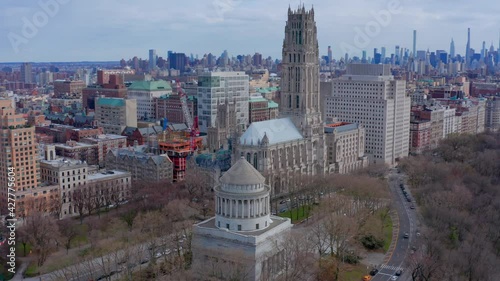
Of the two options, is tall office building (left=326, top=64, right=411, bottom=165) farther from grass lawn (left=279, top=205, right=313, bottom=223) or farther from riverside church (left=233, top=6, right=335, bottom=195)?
grass lawn (left=279, top=205, right=313, bottom=223)

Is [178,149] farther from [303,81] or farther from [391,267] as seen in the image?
[391,267]

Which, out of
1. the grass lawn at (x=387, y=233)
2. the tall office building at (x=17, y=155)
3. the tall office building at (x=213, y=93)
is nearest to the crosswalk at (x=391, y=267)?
the grass lawn at (x=387, y=233)

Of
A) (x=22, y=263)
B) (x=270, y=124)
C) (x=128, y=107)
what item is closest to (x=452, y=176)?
(x=270, y=124)

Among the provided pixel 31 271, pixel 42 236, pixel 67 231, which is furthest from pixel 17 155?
pixel 31 271

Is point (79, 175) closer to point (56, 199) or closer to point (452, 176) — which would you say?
point (56, 199)

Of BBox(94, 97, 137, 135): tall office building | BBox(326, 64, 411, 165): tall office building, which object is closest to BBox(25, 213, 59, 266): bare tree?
BBox(94, 97, 137, 135): tall office building
